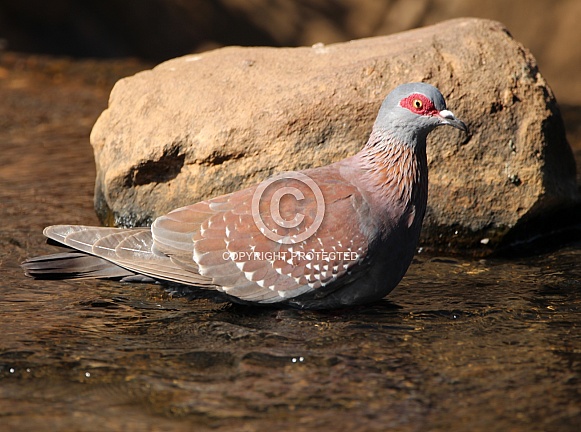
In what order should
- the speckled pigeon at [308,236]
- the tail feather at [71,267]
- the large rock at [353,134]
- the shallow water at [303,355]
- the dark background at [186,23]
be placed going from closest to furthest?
the shallow water at [303,355], the speckled pigeon at [308,236], the tail feather at [71,267], the large rock at [353,134], the dark background at [186,23]

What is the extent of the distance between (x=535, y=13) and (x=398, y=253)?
7.59 meters

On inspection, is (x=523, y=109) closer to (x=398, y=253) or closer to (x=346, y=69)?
(x=346, y=69)

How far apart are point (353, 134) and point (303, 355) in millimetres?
1934

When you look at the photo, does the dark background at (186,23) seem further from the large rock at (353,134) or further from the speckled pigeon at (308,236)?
the speckled pigeon at (308,236)

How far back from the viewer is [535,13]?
36.3 ft

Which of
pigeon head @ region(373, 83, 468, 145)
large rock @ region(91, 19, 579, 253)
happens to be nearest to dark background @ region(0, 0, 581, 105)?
large rock @ region(91, 19, 579, 253)

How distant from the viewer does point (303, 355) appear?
4031mm

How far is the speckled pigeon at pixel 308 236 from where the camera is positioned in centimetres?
442

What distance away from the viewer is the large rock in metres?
5.52

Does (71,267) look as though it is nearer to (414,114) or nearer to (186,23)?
(414,114)

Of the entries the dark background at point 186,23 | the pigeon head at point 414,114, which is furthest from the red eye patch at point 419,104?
the dark background at point 186,23

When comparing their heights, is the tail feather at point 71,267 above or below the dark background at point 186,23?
below

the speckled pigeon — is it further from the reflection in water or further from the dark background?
the dark background

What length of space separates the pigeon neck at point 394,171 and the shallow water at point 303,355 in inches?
23.8
